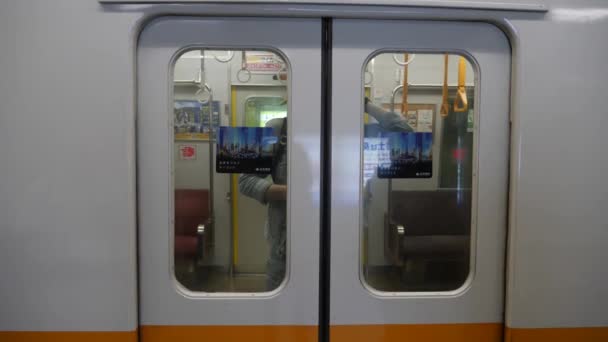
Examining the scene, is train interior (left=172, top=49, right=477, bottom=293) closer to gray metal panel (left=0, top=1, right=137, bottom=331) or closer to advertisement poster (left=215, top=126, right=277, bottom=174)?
advertisement poster (left=215, top=126, right=277, bottom=174)

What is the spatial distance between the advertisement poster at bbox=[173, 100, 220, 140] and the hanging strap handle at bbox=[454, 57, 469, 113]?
43.0 inches

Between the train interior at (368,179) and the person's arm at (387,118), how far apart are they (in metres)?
0.02

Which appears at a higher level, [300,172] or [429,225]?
[300,172]

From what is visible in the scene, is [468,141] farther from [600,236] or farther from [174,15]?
[174,15]

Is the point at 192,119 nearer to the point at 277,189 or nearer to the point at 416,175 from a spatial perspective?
the point at 277,189

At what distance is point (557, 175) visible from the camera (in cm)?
169

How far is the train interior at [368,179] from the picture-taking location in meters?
1.74

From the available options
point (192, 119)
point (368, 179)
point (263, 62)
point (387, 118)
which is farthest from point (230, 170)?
point (387, 118)

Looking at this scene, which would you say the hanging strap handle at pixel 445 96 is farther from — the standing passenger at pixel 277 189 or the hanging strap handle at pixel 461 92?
the standing passenger at pixel 277 189

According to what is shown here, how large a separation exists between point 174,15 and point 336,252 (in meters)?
1.24

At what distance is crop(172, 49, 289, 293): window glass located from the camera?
5.67ft

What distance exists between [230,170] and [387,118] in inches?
29.1

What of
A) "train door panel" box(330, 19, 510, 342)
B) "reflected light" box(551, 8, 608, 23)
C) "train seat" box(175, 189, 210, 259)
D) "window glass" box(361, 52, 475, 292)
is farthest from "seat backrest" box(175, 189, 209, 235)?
"reflected light" box(551, 8, 608, 23)

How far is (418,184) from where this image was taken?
71.1 inches
